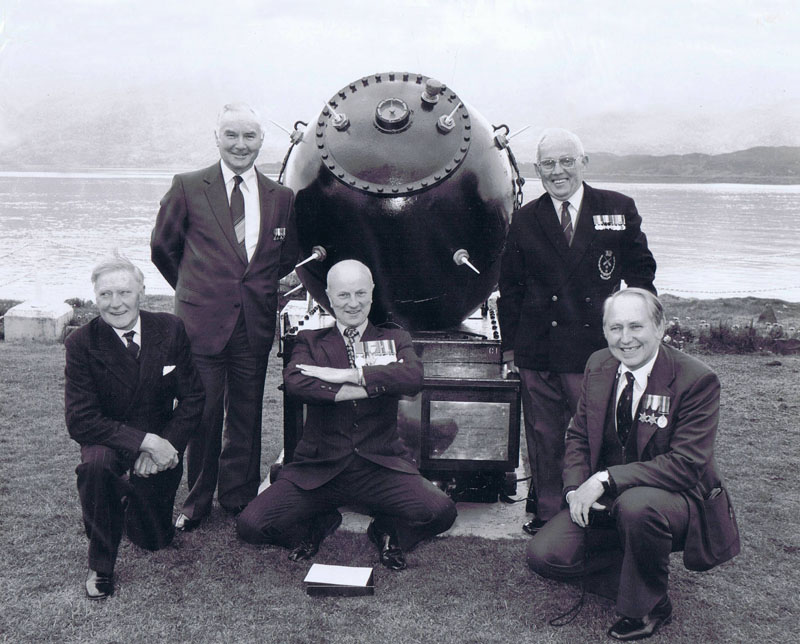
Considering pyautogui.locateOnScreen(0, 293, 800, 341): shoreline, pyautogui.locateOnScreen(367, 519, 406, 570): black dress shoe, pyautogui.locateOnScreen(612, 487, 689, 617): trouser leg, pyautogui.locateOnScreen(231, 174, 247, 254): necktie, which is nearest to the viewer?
pyautogui.locateOnScreen(612, 487, 689, 617): trouser leg

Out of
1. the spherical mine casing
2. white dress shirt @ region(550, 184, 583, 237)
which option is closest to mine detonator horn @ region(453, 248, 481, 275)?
the spherical mine casing

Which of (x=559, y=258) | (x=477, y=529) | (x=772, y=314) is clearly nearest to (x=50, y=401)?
(x=477, y=529)

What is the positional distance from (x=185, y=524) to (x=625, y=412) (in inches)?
82.4

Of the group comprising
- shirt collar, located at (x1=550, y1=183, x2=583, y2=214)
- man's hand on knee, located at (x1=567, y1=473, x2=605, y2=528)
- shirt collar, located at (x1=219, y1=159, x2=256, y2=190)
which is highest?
shirt collar, located at (x1=219, y1=159, x2=256, y2=190)

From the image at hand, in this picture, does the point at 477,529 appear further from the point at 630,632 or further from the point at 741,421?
the point at 741,421

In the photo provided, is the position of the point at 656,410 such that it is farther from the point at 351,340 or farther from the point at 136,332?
the point at 136,332

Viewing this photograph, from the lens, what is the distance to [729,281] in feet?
58.3

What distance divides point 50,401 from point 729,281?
52.4ft

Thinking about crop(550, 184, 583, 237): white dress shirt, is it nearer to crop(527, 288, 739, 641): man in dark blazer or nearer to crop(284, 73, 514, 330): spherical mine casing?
crop(284, 73, 514, 330): spherical mine casing

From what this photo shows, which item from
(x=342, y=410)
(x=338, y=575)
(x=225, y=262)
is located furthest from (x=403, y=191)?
(x=338, y=575)

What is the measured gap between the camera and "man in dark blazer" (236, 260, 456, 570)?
3.13 meters

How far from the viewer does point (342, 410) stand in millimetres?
3201

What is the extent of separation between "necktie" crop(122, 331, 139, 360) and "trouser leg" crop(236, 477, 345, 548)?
0.78m

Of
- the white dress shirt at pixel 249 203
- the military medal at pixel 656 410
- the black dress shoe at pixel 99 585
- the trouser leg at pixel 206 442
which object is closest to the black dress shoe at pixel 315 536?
the trouser leg at pixel 206 442
